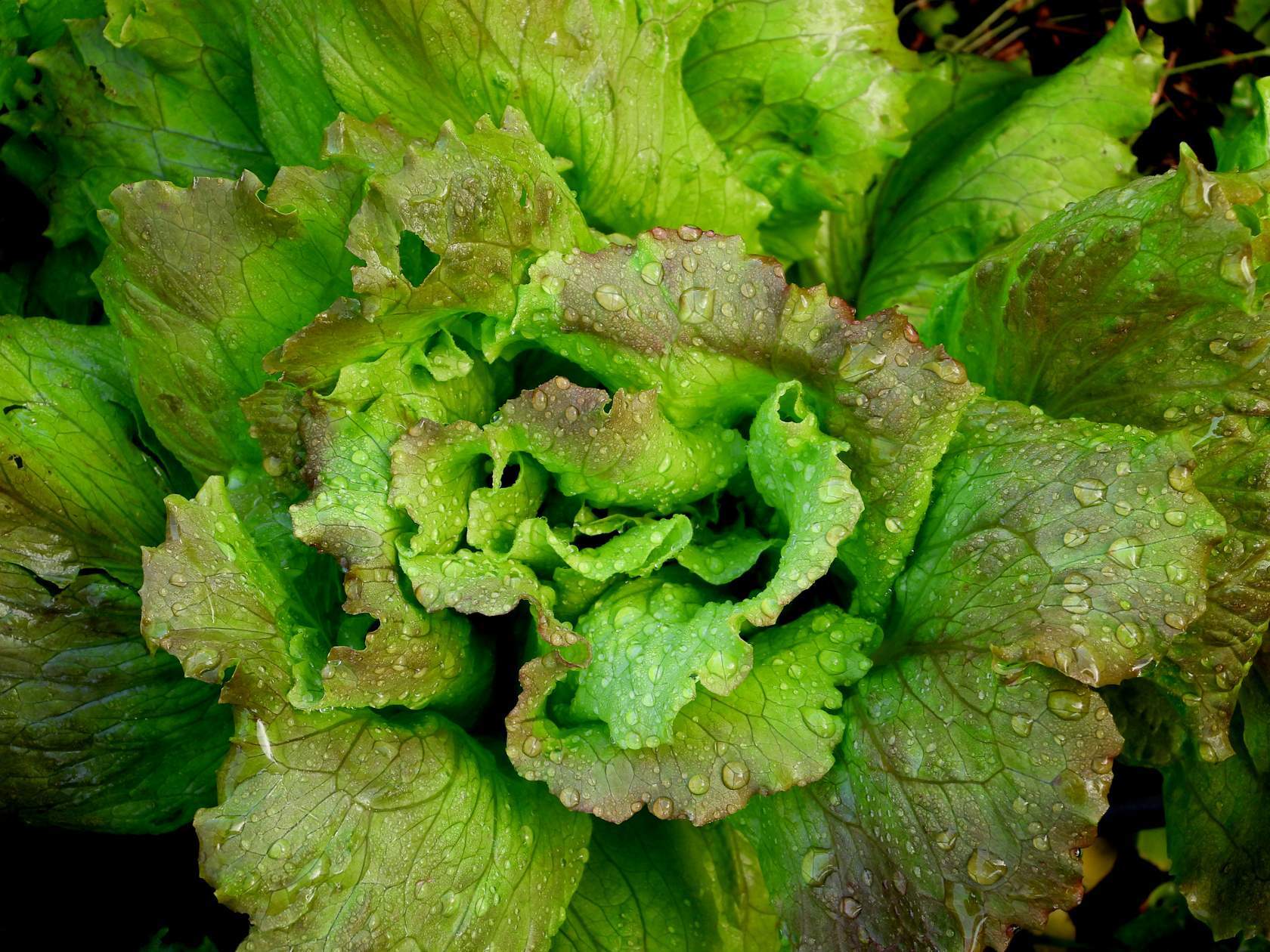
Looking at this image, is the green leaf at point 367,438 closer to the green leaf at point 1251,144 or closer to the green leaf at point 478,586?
the green leaf at point 478,586

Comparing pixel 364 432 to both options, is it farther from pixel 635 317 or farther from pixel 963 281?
pixel 963 281

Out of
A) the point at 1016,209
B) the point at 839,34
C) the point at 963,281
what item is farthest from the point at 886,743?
the point at 839,34

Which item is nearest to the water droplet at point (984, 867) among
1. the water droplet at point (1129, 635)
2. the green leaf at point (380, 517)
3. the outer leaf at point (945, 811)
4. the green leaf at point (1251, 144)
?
the outer leaf at point (945, 811)

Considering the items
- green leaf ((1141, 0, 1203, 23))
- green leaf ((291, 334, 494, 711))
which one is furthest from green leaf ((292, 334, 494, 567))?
green leaf ((1141, 0, 1203, 23))

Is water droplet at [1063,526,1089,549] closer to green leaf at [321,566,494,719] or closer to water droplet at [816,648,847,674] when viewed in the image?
water droplet at [816,648,847,674]

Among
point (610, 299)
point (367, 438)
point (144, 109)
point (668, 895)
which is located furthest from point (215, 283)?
point (668, 895)

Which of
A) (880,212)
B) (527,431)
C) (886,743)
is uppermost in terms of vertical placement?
(527,431)

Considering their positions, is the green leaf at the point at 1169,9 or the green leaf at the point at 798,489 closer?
the green leaf at the point at 798,489
